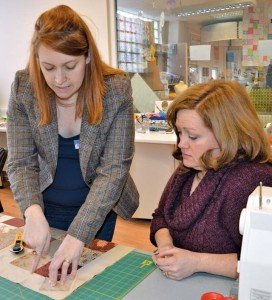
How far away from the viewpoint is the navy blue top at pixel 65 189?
51.9 inches

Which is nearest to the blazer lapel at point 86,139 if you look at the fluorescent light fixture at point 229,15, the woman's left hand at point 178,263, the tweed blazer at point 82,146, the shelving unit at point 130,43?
the tweed blazer at point 82,146

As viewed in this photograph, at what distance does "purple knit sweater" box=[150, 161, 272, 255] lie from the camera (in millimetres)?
1070

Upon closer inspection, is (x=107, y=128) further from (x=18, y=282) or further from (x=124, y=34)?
(x=124, y=34)

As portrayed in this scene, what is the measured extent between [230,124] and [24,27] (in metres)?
3.69

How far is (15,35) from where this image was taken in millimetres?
4281

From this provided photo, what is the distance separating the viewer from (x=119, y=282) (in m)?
0.97

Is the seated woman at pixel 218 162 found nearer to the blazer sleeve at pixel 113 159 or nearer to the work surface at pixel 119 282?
the work surface at pixel 119 282

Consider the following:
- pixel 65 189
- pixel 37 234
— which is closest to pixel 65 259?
pixel 37 234

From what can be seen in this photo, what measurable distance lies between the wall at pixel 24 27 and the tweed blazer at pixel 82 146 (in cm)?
239

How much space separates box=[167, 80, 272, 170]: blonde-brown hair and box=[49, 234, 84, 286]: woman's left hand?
1.49 feet

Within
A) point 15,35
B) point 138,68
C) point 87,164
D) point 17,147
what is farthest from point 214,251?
point 15,35

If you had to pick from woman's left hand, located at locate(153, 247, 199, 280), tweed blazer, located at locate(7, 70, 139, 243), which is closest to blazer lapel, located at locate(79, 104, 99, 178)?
tweed blazer, located at locate(7, 70, 139, 243)

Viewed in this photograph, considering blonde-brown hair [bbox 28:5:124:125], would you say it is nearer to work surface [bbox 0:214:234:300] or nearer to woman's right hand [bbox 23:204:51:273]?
woman's right hand [bbox 23:204:51:273]

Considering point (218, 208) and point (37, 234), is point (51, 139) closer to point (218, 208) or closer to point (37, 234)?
point (37, 234)
